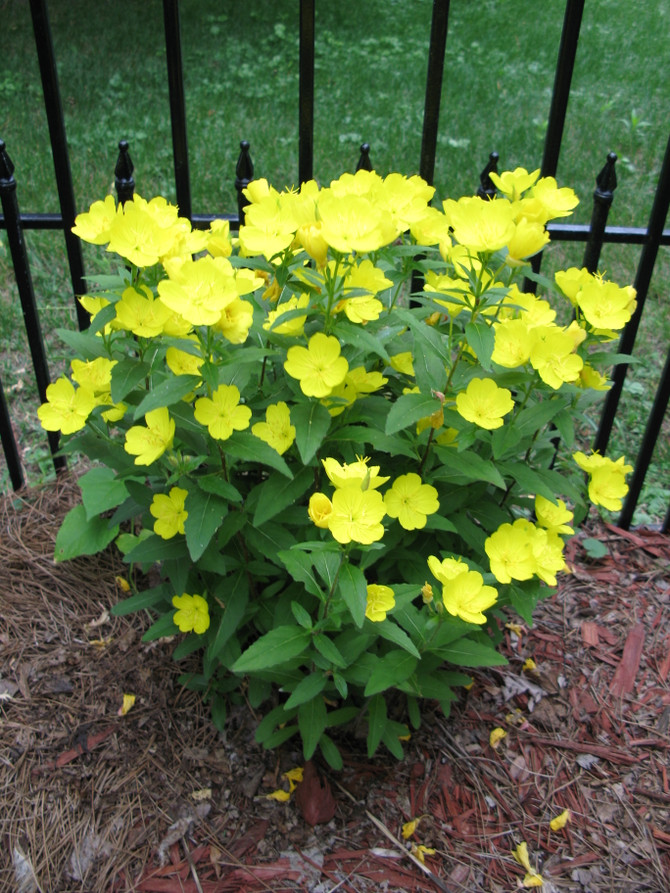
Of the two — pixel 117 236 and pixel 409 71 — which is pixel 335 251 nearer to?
pixel 117 236

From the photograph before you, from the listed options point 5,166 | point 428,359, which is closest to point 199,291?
point 428,359

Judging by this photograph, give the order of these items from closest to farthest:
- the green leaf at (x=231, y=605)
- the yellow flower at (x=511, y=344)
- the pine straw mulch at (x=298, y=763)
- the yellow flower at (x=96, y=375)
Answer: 1. the yellow flower at (x=511, y=344)
2. the yellow flower at (x=96, y=375)
3. the green leaf at (x=231, y=605)
4. the pine straw mulch at (x=298, y=763)

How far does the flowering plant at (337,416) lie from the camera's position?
1.48m

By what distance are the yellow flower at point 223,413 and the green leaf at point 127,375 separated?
155 mm

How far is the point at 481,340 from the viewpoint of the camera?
1.54 m

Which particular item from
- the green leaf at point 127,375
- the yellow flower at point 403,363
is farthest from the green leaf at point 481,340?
the green leaf at point 127,375

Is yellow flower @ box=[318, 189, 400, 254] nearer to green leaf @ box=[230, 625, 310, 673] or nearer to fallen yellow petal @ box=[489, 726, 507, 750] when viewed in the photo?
green leaf @ box=[230, 625, 310, 673]

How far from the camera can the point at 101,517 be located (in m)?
2.43

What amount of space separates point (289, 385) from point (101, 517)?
1.11m

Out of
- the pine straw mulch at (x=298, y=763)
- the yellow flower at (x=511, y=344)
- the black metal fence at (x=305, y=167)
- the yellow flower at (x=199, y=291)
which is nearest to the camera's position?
the yellow flower at (x=199, y=291)

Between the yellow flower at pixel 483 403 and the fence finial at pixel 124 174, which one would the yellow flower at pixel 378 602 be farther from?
the fence finial at pixel 124 174

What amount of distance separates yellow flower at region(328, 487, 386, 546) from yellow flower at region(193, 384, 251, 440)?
26 cm

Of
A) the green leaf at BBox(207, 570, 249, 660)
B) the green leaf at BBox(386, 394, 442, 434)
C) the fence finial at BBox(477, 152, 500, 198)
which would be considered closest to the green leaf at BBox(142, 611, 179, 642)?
the green leaf at BBox(207, 570, 249, 660)

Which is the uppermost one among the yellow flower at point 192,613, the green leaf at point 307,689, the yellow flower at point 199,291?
the yellow flower at point 199,291
